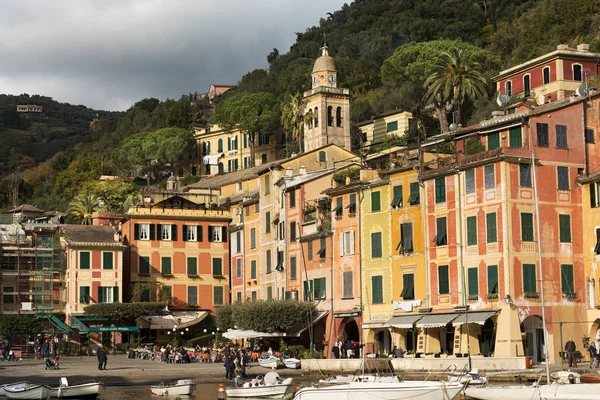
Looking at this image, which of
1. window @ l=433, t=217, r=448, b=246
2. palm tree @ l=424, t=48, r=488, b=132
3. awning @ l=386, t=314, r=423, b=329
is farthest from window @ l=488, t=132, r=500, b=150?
palm tree @ l=424, t=48, r=488, b=132

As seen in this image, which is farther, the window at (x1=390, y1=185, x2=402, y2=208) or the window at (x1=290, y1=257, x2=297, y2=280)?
the window at (x1=290, y1=257, x2=297, y2=280)

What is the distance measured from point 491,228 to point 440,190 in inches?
191

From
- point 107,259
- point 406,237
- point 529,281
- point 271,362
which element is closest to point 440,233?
point 406,237

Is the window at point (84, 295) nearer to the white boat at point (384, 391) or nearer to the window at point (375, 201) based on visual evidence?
the window at point (375, 201)

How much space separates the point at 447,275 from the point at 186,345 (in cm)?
3023

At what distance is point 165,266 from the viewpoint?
8900cm

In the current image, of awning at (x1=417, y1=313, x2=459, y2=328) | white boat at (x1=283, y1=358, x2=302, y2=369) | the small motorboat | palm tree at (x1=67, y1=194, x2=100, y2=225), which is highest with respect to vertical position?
palm tree at (x1=67, y1=194, x2=100, y2=225)

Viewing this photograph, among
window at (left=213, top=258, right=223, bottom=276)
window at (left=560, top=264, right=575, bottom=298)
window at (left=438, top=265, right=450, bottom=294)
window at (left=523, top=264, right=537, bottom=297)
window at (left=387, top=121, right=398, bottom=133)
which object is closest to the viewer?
window at (left=523, top=264, right=537, bottom=297)

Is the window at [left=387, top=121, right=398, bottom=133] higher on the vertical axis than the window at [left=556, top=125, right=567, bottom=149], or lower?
higher

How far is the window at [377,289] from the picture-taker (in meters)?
66.1

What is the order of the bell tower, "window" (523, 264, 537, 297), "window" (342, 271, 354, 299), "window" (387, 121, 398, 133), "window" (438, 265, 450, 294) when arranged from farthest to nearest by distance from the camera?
"window" (387, 121, 398, 133) < the bell tower < "window" (342, 271, 354, 299) < "window" (438, 265, 450, 294) < "window" (523, 264, 537, 297)

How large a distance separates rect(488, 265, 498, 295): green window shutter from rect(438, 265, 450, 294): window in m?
3.30

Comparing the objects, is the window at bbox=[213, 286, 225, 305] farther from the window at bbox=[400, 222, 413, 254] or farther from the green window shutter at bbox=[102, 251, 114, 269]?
the window at bbox=[400, 222, 413, 254]

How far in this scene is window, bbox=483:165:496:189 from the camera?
58281 mm
